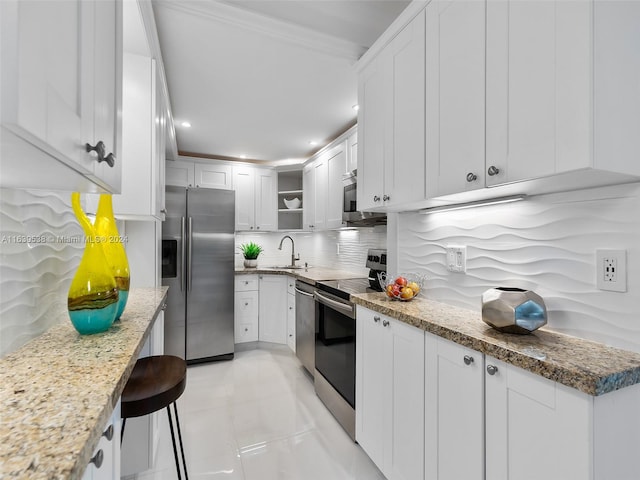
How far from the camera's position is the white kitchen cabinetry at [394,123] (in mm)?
1565

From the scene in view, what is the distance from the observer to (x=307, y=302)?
292cm

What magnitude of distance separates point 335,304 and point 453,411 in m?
1.11

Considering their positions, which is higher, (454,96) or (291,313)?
(454,96)

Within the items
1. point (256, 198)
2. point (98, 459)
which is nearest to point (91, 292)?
point (98, 459)

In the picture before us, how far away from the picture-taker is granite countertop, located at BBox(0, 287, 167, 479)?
466 mm

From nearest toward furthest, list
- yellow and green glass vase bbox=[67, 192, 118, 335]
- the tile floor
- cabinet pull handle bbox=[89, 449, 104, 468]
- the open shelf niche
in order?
1. cabinet pull handle bbox=[89, 449, 104, 468]
2. yellow and green glass vase bbox=[67, 192, 118, 335]
3. the tile floor
4. the open shelf niche

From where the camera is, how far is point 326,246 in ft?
13.6

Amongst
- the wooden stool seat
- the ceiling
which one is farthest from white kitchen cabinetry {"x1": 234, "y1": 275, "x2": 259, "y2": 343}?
the wooden stool seat

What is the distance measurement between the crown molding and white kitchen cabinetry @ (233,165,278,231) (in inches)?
101

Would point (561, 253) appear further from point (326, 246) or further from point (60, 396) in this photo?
point (326, 246)

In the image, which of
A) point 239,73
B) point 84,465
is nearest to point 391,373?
point 84,465

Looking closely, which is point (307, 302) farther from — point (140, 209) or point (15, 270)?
point (15, 270)

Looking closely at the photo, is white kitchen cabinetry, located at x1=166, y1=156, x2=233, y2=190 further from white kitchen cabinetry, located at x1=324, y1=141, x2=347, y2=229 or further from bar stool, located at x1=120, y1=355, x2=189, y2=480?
bar stool, located at x1=120, y1=355, x2=189, y2=480

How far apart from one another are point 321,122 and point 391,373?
2442 millimetres
